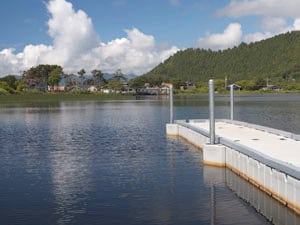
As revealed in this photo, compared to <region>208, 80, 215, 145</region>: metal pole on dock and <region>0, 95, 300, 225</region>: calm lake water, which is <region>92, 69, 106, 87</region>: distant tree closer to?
<region>0, 95, 300, 225</region>: calm lake water

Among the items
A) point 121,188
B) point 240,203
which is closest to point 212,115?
point 121,188

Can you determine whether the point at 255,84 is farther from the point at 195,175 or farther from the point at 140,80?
the point at 195,175

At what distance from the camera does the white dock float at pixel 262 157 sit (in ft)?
41.7

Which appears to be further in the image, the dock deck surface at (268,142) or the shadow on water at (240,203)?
the dock deck surface at (268,142)

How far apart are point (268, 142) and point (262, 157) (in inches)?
222

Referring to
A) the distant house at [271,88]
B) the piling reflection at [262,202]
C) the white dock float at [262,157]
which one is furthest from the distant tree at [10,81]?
the piling reflection at [262,202]

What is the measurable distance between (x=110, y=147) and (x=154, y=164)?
6.50 meters

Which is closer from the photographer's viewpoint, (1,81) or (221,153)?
(221,153)

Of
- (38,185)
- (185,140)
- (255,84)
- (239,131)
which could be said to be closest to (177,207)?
(38,185)

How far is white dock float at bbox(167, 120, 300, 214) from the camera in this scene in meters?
12.7

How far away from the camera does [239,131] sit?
25.9 meters

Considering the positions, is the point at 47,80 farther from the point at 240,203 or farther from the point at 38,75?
the point at 240,203

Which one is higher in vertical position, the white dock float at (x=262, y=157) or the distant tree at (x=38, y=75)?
the distant tree at (x=38, y=75)

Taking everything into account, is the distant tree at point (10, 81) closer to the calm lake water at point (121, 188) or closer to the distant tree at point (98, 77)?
the distant tree at point (98, 77)
